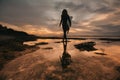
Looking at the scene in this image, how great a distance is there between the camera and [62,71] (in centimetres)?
796

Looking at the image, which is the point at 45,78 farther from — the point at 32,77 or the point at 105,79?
the point at 105,79

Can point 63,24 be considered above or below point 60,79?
above

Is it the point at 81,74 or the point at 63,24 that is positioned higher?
the point at 63,24

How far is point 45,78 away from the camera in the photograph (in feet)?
22.9

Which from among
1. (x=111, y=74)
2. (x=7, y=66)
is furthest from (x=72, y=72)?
(x=7, y=66)

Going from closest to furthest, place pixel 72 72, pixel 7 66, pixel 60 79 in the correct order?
pixel 60 79
pixel 72 72
pixel 7 66

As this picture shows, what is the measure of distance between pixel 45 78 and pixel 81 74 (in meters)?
2.15

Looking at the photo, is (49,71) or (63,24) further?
(63,24)

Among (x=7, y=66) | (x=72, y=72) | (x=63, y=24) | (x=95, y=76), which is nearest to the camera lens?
(x=95, y=76)

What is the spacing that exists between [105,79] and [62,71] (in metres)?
2.50

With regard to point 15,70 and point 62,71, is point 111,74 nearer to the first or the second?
point 62,71

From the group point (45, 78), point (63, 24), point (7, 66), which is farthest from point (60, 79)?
point (63, 24)

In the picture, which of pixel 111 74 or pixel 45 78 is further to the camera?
pixel 111 74

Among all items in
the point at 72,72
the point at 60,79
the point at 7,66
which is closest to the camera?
the point at 60,79
